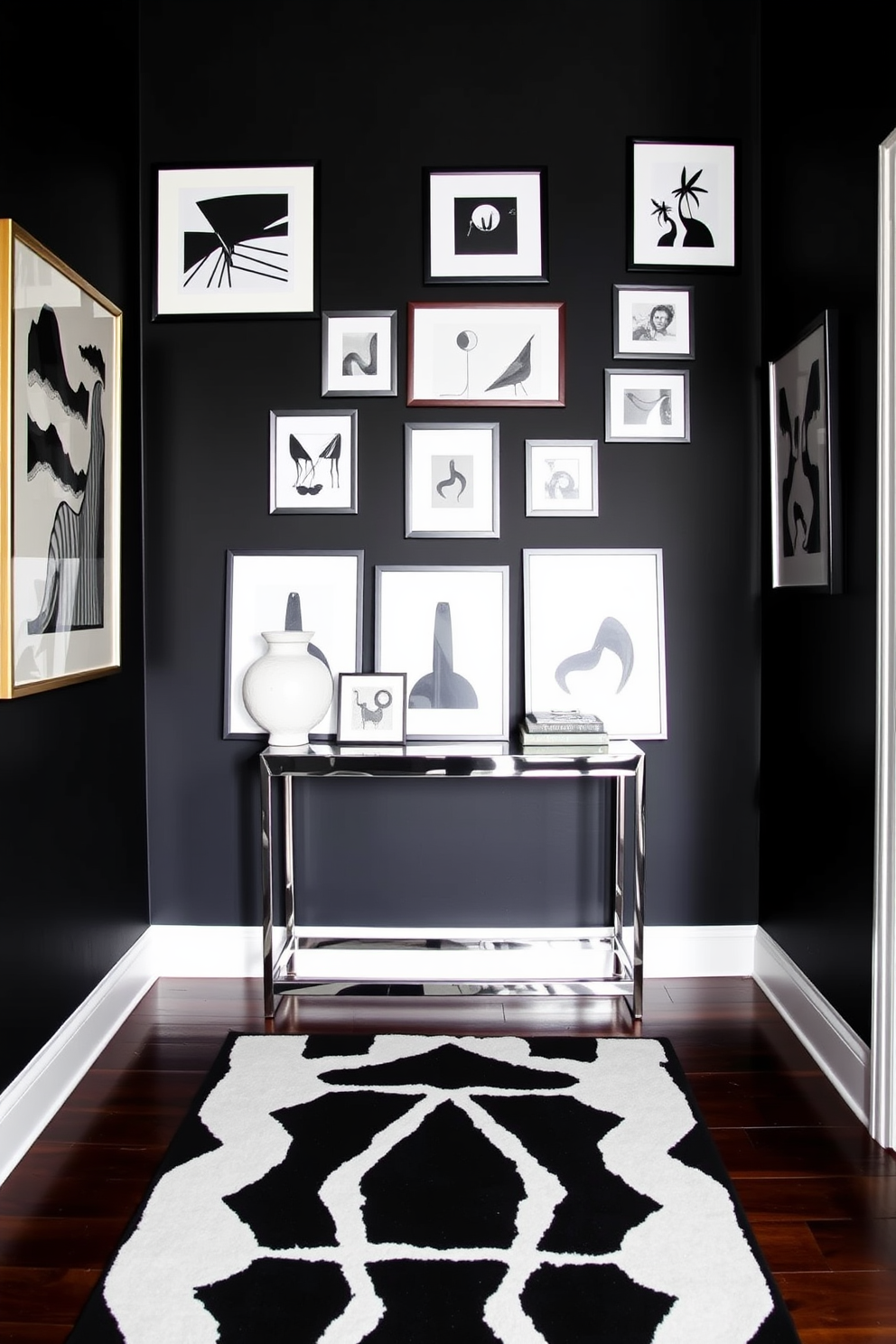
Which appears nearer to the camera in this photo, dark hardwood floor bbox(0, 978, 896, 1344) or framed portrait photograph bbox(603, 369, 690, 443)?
dark hardwood floor bbox(0, 978, 896, 1344)

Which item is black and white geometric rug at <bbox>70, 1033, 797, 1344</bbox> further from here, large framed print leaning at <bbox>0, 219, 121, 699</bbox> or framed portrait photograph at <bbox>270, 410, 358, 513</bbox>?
framed portrait photograph at <bbox>270, 410, 358, 513</bbox>

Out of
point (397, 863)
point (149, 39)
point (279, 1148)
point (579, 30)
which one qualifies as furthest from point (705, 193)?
point (279, 1148)

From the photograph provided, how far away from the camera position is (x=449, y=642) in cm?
315

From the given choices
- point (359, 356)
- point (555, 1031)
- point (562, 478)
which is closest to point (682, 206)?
point (562, 478)

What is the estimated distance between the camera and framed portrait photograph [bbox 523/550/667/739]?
3148mm

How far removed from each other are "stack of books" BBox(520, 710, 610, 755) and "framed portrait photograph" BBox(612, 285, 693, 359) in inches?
45.9

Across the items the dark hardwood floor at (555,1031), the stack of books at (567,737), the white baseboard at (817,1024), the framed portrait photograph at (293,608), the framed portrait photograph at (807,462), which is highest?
the framed portrait photograph at (807,462)

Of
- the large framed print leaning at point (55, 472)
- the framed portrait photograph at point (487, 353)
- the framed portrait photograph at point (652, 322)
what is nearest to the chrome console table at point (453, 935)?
the large framed print leaning at point (55, 472)

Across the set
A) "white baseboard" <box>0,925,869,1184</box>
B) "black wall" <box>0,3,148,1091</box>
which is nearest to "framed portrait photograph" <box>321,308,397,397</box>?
"black wall" <box>0,3,148,1091</box>

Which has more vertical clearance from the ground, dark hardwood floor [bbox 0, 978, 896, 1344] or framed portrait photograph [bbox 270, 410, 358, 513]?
framed portrait photograph [bbox 270, 410, 358, 513]

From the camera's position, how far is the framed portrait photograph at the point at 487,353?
10.2 feet

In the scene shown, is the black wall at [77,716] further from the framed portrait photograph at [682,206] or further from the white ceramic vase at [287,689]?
the framed portrait photograph at [682,206]

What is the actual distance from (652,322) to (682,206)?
37cm

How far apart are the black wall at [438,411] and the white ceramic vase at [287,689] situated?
341 millimetres
